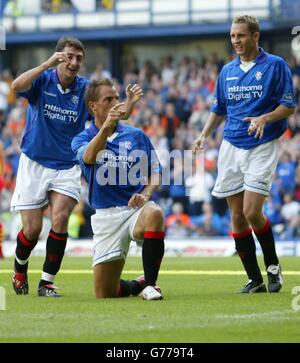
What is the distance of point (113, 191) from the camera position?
372 inches

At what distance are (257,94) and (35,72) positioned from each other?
2.04 m

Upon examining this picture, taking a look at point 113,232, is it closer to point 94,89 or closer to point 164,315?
point 94,89

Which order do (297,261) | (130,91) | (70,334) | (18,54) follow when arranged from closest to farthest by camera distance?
(70,334), (130,91), (297,261), (18,54)

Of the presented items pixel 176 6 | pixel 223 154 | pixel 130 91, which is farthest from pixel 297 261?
pixel 176 6

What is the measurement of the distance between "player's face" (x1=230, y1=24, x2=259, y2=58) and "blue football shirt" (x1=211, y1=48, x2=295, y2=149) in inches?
4.7

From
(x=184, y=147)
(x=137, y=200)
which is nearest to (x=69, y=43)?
(x=137, y=200)

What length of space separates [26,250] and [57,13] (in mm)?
20689

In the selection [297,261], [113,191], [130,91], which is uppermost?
[130,91]

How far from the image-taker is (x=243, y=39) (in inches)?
377

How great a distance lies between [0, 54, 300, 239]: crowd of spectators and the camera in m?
20.1

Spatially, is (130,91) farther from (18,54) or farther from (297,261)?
(18,54)

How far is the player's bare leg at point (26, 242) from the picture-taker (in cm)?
1021

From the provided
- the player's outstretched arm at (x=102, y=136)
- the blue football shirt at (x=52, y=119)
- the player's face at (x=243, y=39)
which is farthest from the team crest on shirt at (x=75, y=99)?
the player's face at (x=243, y=39)
